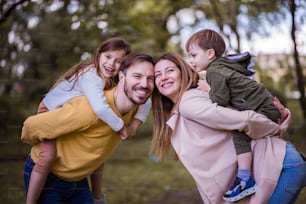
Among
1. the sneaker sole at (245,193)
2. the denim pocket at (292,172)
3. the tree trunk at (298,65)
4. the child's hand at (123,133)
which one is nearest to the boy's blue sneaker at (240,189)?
the sneaker sole at (245,193)

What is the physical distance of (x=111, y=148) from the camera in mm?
1885

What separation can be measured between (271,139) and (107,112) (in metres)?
0.57

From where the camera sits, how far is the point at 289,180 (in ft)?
5.16

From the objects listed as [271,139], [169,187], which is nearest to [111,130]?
[271,139]

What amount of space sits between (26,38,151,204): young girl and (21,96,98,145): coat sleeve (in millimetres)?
33

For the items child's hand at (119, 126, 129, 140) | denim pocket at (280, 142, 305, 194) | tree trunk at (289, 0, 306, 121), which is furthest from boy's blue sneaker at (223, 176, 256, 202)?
tree trunk at (289, 0, 306, 121)

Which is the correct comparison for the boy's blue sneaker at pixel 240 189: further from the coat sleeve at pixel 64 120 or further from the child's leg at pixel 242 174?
the coat sleeve at pixel 64 120

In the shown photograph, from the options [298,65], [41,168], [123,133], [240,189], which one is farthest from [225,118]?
[298,65]

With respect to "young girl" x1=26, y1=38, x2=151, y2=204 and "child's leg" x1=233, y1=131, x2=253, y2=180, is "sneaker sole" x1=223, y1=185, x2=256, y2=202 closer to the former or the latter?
"child's leg" x1=233, y1=131, x2=253, y2=180

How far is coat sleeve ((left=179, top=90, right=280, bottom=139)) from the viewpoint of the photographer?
1.56 metres

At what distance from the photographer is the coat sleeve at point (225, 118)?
1.56m

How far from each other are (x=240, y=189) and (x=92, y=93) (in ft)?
2.04

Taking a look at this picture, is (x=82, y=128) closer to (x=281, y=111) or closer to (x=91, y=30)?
(x=281, y=111)

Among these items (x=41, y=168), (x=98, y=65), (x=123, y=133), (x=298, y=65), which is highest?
(x=98, y=65)
